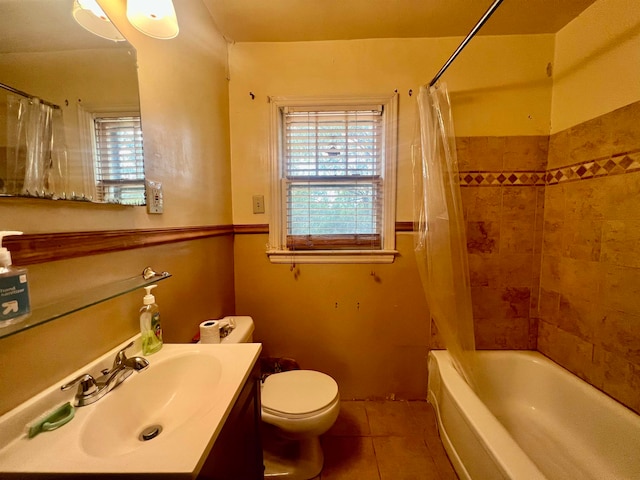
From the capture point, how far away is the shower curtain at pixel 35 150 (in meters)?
0.53

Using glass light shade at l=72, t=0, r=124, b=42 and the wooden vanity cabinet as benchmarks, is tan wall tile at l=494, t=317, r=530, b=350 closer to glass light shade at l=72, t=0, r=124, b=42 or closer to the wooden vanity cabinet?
the wooden vanity cabinet

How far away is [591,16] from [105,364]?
8.41 ft

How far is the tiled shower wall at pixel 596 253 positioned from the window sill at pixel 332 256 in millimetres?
919

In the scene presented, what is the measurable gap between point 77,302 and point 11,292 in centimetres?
17

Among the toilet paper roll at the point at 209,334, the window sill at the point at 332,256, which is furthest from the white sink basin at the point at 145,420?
the window sill at the point at 332,256

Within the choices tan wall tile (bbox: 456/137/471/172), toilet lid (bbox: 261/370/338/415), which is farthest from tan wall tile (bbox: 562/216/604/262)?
toilet lid (bbox: 261/370/338/415)

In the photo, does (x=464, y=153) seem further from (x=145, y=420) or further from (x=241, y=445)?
(x=145, y=420)

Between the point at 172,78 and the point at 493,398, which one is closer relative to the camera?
the point at 172,78

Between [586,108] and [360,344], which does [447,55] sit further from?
[360,344]

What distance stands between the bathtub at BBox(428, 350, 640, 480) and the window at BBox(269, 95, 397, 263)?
0.85 m

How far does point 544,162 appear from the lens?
152 centimetres

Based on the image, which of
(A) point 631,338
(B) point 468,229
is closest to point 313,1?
(B) point 468,229

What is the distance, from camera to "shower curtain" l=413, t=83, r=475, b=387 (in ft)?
4.56

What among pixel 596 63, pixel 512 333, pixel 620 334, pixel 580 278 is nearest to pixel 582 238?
pixel 580 278
